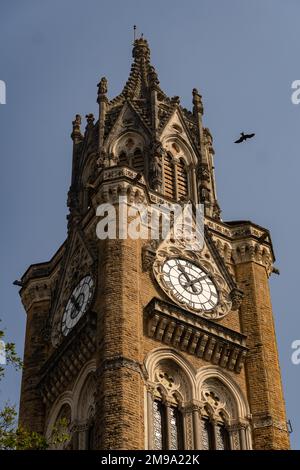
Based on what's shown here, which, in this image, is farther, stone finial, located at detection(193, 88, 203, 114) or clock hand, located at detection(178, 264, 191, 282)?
stone finial, located at detection(193, 88, 203, 114)

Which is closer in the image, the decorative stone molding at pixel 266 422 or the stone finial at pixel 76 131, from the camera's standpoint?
the decorative stone molding at pixel 266 422

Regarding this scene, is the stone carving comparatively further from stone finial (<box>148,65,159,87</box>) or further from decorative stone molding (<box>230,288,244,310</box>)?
decorative stone molding (<box>230,288,244,310</box>)

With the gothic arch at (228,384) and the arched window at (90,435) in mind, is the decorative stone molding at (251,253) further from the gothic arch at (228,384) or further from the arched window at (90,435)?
the arched window at (90,435)

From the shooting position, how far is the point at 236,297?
40000 mm

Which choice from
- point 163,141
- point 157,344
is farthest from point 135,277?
point 163,141

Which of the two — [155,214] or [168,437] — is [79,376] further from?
[155,214]

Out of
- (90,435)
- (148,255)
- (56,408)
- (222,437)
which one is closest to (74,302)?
(148,255)

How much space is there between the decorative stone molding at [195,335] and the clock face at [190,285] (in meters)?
0.87

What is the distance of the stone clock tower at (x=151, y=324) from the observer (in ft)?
115

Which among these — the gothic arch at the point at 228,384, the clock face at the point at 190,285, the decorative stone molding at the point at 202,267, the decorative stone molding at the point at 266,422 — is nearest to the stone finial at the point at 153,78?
the decorative stone molding at the point at 202,267

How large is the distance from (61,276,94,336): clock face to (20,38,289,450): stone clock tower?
0.07m

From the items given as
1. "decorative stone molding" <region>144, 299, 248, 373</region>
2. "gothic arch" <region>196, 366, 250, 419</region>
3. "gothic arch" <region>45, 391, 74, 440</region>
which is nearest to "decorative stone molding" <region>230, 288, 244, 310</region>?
"decorative stone molding" <region>144, 299, 248, 373</region>

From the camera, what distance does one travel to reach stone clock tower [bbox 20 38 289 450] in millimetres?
35188

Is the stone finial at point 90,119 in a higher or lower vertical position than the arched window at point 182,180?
higher
